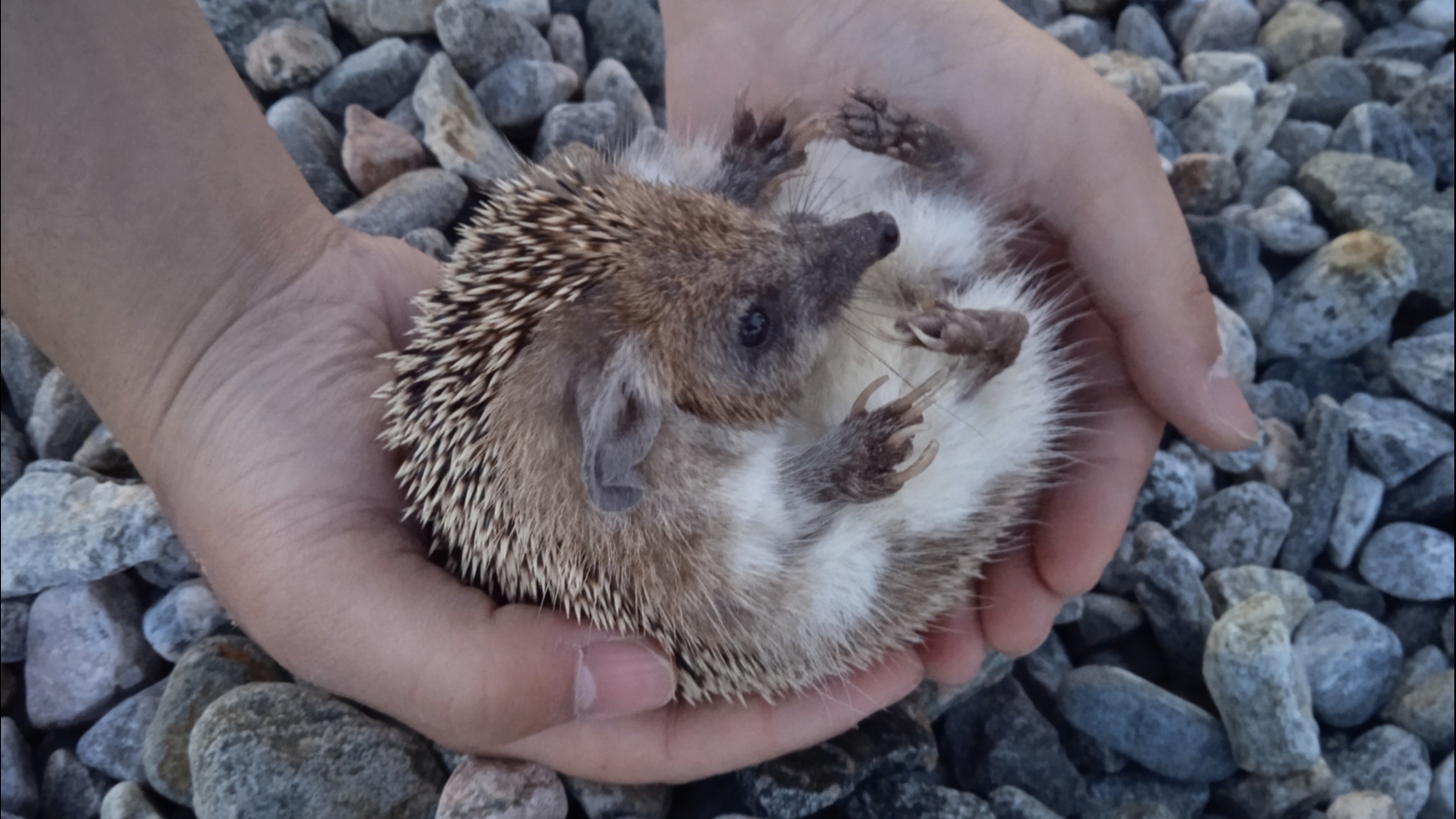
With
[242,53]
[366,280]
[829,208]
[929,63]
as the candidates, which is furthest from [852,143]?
[242,53]

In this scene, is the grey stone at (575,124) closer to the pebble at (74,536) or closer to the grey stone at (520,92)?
the grey stone at (520,92)

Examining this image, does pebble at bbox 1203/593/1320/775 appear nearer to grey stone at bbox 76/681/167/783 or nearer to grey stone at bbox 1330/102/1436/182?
grey stone at bbox 1330/102/1436/182

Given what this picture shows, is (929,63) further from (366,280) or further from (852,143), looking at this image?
(366,280)

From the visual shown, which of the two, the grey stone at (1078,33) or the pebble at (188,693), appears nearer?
the pebble at (188,693)

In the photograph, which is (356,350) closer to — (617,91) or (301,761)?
(301,761)

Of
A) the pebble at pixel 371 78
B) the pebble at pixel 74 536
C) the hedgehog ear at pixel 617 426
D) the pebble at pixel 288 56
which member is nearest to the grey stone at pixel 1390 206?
the hedgehog ear at pixel 617 426

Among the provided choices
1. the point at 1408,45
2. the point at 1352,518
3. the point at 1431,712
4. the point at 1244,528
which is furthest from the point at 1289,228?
the point at 1431,712
